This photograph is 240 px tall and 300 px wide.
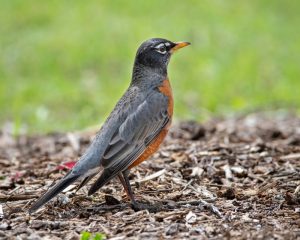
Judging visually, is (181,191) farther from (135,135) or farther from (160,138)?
(135,135)

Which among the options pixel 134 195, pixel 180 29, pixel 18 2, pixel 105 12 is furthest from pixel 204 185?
pixel 18 2

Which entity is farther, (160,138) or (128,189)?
(160,138)

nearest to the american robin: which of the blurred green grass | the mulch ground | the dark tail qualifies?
the dark tail

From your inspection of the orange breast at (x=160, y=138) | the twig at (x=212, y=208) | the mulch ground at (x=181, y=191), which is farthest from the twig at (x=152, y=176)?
the twig at (x=212, y=208)

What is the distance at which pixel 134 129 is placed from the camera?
6438 mm

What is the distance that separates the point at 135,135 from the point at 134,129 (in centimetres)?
9

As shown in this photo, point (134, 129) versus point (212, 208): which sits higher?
point (134, 129)

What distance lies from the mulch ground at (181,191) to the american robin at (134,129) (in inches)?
11.6

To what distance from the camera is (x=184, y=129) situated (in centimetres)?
970

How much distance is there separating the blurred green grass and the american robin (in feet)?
13.9

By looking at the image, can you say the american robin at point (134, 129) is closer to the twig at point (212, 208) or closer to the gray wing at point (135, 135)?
the gray wing at point (135, 135)

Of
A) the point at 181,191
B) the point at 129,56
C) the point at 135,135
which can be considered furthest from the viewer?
the point at 129,56

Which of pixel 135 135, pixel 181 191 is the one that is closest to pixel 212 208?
pixel 181 191

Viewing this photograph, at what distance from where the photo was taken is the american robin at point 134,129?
Result: 19.4ft
